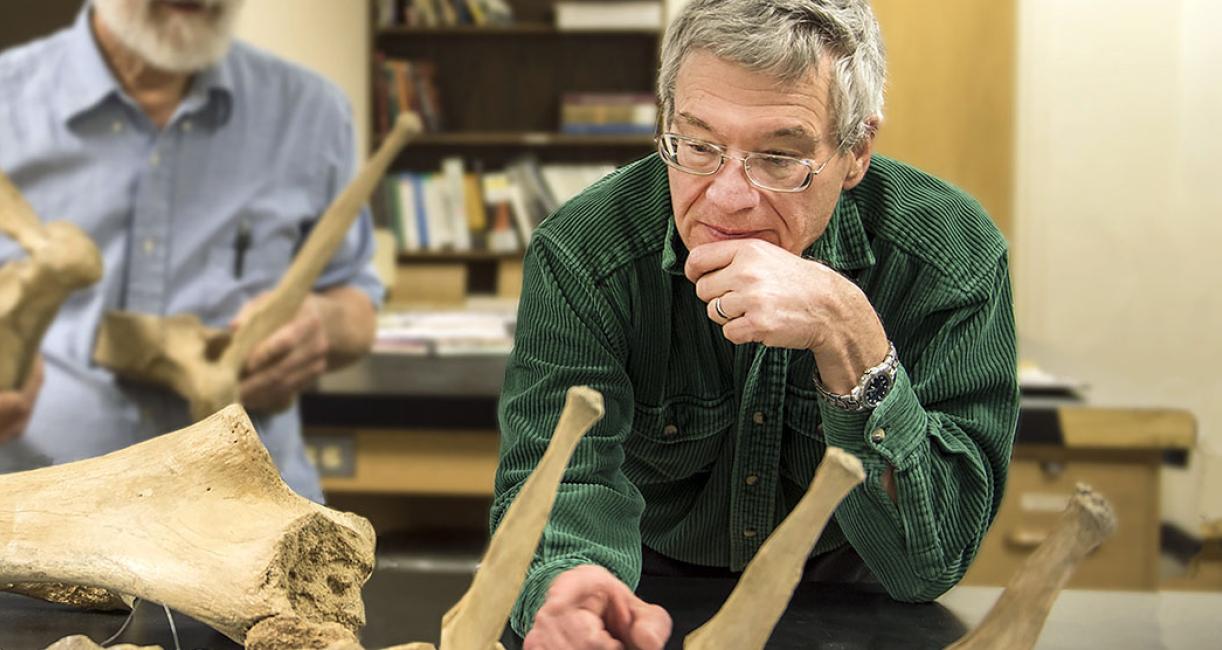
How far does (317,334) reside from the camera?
1964 millimetres

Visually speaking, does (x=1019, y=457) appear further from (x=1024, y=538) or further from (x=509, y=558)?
(x=509, y=558)

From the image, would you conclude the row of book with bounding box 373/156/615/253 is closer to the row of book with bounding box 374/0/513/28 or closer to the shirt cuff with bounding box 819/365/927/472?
the row of book with bounding box 374/0/513/28

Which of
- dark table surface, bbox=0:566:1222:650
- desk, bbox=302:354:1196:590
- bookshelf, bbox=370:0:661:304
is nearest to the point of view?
dark table surface, bbox=0:566:1222:650

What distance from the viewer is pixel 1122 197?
3.34 m

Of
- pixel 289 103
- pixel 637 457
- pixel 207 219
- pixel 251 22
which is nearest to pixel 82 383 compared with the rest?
pixel 207 219

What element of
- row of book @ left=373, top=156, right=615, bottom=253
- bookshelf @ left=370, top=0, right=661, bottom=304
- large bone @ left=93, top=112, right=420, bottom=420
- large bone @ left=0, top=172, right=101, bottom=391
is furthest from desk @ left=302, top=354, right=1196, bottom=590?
bookshelf @ left=370, top=0, right=661, bottom=304

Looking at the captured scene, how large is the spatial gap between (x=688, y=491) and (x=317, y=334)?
32.5 inches

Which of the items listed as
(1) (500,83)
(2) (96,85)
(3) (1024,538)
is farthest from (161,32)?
(1) (500,83)

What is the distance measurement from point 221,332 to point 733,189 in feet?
3.33

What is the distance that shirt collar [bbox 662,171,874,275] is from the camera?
47.0 inches

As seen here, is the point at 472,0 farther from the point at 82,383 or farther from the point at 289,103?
the point at 82,383

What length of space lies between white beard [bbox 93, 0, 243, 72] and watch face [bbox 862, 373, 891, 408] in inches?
52.5

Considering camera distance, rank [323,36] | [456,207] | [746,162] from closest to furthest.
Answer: [746,162] → [323,36] → [456,207]

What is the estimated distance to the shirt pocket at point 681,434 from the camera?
126 cm
